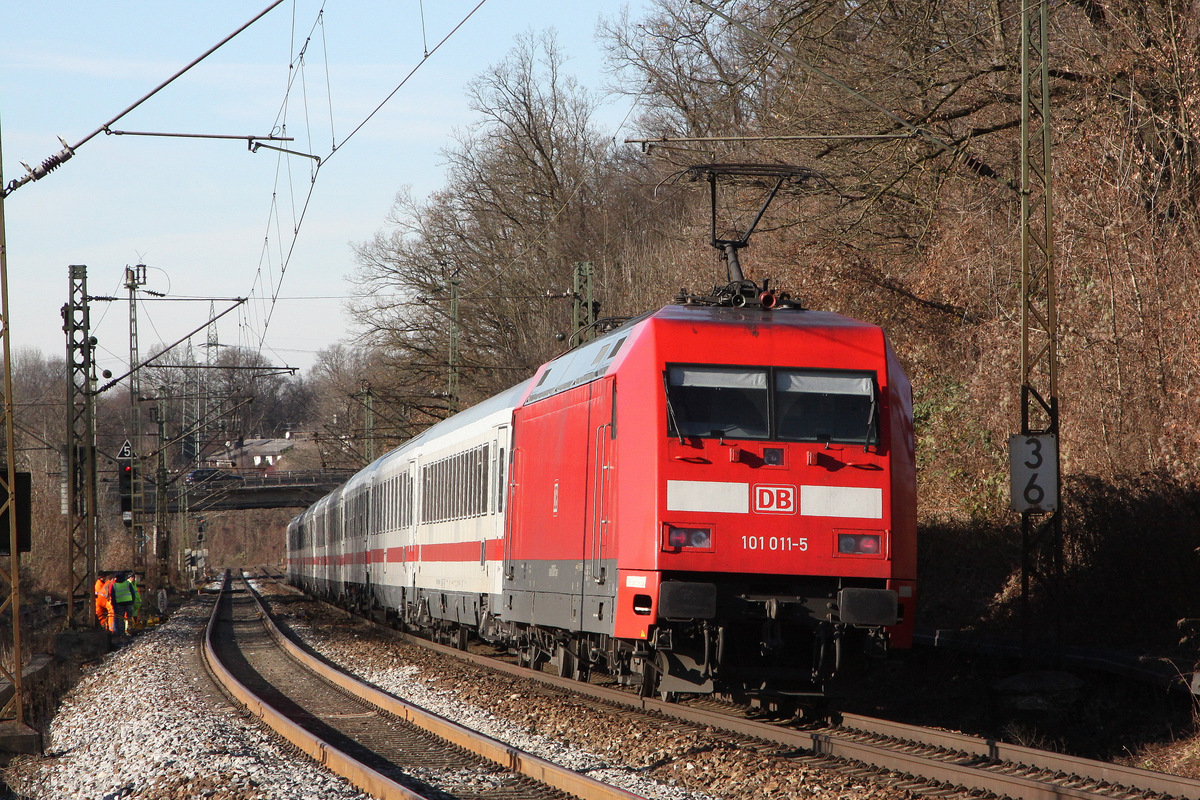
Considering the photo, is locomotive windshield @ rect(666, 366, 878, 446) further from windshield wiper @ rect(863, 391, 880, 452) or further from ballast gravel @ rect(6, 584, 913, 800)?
ballast gravel @ rect(6, 584, 913, 800)

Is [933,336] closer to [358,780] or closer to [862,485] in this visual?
[862,485]

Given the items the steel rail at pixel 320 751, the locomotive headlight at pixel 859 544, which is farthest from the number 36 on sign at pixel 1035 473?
the steel rail at pixel 320 751

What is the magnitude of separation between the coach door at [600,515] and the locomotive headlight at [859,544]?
1.79 meters

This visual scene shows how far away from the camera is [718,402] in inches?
379

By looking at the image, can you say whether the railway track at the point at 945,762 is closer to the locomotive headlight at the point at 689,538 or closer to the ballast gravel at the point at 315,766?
the ballast gravel at the point at 315,766

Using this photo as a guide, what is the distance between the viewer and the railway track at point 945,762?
7211mm

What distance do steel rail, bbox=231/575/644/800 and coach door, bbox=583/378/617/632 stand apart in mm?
1343

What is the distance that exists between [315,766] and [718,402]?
4.25 metres

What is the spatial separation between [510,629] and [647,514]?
6.03m

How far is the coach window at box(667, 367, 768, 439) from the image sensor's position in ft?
31.1

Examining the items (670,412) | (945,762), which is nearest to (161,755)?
(670,412)

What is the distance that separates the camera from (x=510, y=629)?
14820mm

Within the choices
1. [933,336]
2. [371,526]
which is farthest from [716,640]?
[371,526]

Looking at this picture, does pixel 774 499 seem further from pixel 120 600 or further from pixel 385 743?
pixel 120 600
